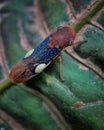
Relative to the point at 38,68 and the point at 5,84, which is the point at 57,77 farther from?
the point at 5,84

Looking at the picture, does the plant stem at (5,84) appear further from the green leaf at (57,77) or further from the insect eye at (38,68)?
the insect eye at (38,68)

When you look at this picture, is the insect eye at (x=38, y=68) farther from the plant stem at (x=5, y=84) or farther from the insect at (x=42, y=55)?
the plant stem at (x=5, y=84)

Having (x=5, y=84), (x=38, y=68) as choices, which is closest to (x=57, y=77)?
(x=38, y=68)

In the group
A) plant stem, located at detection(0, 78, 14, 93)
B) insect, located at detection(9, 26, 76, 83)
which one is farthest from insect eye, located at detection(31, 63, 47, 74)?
plant stem, located at detection(0, 78, 14, 93)

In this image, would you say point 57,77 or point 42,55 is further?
point 42,55

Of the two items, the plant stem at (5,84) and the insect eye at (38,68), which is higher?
the plant stem at (5,84)

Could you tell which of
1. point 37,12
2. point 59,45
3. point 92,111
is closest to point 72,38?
point 59,45

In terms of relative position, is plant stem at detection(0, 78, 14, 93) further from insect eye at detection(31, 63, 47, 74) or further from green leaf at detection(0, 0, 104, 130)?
insect eye at detection(31, 63, 47, 74)

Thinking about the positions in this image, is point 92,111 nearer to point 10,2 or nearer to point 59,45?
point 59,45

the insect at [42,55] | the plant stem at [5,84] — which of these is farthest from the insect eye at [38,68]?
the plant stem at [5,84]
